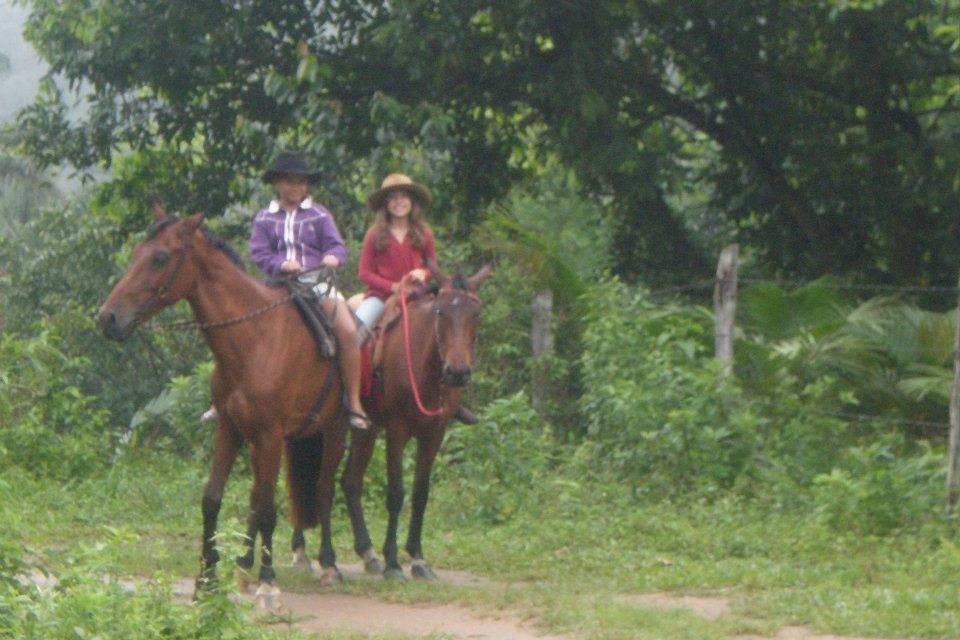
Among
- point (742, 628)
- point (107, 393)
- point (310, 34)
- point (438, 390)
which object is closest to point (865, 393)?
point (438, 390)

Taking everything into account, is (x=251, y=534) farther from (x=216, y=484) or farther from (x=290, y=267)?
(x=290, y=267)

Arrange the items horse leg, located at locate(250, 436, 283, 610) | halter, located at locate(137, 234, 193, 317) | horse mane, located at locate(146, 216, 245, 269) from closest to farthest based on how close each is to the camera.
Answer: halter, located at locate(137, 234, 193, 317) → horse mane, located at locate(146, 216, 245, 269) → horse leg, located at locate(250, 436, 283, 610)

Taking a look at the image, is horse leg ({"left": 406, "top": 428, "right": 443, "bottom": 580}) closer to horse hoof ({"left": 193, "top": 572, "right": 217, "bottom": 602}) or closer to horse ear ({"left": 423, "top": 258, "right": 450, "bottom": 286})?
horse ear ({"left": 423, "top": 258, "right": 450, "bottom": 286})

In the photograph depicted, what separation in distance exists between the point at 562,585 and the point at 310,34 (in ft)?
27.5

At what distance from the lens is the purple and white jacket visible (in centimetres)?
993

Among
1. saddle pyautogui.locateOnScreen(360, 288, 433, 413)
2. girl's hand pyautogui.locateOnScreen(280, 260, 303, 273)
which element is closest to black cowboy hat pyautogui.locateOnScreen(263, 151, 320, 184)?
girl's hand pyautogui.locateOnScreen(280, 260, 303, 273)

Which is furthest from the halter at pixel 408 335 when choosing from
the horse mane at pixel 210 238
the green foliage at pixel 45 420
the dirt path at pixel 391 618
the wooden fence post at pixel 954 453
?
the green foliage at pixel 45 420

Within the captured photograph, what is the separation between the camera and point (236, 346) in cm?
910

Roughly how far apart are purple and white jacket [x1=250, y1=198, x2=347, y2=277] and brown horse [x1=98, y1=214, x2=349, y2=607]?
0.48 meters

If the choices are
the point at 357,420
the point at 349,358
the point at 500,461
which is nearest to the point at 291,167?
the point at 349,358

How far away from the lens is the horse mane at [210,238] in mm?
8828

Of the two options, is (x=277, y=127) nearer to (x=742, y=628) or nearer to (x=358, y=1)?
(x=358, y=1)

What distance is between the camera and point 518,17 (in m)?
15.6

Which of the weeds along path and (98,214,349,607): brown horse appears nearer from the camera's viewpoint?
the weeds along path
